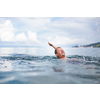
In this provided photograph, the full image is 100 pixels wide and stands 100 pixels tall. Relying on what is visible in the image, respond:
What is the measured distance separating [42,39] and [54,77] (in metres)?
3.01

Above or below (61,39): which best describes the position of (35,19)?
above

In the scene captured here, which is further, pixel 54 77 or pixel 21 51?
pixel 21 51

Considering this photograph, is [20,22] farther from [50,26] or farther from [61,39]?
[61,39]

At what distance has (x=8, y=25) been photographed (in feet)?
16.1

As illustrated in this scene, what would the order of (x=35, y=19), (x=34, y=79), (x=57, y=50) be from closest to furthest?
(x=34, y=79) → (x=57, y=50) → (x=35, y=19)

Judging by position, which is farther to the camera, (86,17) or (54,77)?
(86,17)

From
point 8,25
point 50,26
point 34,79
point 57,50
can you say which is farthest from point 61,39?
point 34,79

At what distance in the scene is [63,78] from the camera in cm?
223

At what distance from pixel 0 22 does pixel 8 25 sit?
0.35 metres

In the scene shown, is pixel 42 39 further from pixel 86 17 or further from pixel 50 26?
pixel 86 17

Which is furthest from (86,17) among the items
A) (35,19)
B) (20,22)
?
(20,22)
